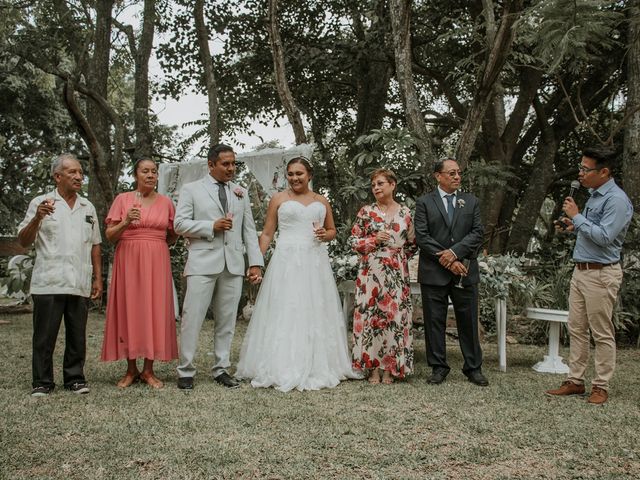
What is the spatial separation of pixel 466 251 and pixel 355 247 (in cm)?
98

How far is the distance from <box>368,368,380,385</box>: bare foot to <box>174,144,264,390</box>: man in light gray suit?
1182 millimetres

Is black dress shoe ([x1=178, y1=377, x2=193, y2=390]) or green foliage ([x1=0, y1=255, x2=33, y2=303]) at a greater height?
green foliage ([x1=0, y1=255, x2=33, y2=303])

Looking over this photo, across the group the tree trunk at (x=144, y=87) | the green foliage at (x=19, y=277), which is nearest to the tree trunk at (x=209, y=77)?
the tree trunk at (x=144, y=87)

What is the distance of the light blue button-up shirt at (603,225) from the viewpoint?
4668 mm

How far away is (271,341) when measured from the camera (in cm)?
541

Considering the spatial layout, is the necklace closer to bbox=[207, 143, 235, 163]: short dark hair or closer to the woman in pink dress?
bbox=[207, 143, 235, 163]: short dark hair

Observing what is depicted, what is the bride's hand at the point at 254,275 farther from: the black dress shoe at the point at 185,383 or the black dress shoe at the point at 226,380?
the black dress shoe at the point at 185,383

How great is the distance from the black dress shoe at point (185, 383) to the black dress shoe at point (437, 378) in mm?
2036

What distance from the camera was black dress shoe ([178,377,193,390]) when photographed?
5039 mm

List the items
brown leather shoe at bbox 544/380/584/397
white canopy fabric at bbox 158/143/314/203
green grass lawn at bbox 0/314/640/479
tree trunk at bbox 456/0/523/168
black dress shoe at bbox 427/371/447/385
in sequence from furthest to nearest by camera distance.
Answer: white canopy fabric at bbox 158/143/314/203 < tree trunk at bbox 456/0/523/168 < black dress shoe at bbox 427/371/447/385 < brown leather shoe at bbox 544/380/584/397 < green grass lawn at bbox 0/314/640/479

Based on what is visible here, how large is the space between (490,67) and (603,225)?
3.14 meters

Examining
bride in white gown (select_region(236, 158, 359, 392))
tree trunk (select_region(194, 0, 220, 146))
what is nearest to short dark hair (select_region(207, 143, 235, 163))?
bride in white gown (select_region(236, 158, 359, 392))

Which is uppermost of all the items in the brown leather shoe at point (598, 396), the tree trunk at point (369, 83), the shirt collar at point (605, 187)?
the tree trunk at point (369, 83)

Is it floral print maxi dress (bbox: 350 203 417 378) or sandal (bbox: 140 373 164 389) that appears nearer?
sandal (bbox: 140 373 164 389)
